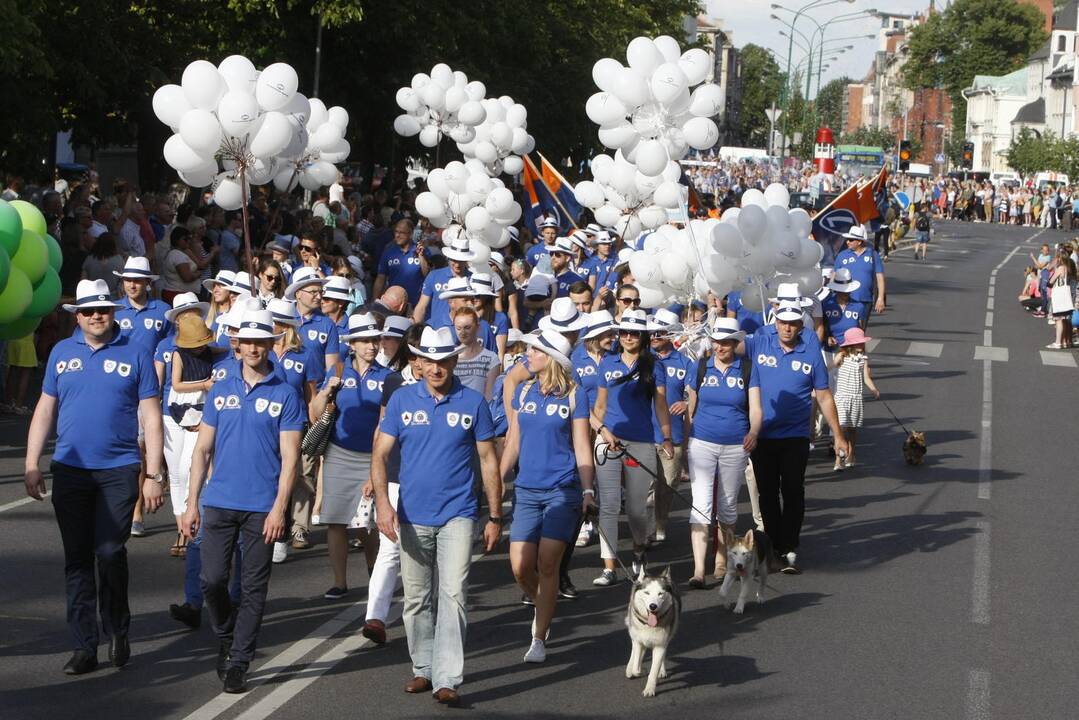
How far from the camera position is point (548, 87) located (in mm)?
39906

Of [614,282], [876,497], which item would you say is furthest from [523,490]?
[614,282]

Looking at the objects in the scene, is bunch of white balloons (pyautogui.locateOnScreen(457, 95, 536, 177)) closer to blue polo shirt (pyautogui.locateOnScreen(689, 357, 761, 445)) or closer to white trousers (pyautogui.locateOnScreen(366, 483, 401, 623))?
blue polo shirt (pyautogui.locateOnScreen(689, 357, 761, 445))

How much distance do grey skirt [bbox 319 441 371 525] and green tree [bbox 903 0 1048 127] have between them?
482ft

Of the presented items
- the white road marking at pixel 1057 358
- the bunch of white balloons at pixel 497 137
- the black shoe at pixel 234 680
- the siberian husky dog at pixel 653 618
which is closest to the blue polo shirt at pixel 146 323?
the black shoe at pixel 234 680

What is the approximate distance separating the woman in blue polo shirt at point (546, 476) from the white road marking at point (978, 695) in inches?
85.0

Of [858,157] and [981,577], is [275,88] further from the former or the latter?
[858,157]

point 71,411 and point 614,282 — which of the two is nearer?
point 71,411

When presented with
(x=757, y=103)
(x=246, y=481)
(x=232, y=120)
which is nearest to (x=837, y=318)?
(x=232, y=120)

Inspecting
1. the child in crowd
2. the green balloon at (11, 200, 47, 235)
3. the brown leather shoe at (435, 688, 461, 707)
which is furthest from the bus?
the brown leather shoe at (435, 688, 461, 707)

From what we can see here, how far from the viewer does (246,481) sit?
8008mm

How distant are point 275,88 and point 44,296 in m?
2.48

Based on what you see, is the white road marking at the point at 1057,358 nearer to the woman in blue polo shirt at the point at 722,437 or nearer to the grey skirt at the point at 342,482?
the woman in blue polo shirt at the point at 722,437

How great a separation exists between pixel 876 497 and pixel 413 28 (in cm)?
1878

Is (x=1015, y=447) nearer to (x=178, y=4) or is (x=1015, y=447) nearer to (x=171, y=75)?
(x=171, y=75)
